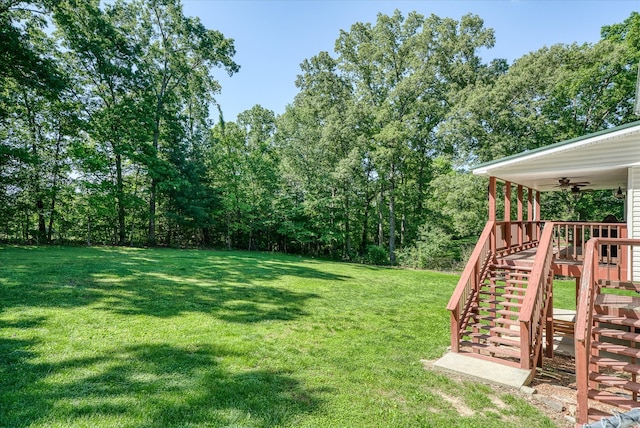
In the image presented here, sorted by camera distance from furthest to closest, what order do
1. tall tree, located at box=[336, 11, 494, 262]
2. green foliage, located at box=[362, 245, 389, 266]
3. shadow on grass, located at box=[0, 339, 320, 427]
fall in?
green foliage, located at box=[362, 245, 389, 266] < tall tree, located at box=[336, 11, 494, 262] < shadow on grass, located at box=[0, 339, 320, 427]

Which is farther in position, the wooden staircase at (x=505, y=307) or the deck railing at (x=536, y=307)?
the wooden staircase at (x=505, y=307)

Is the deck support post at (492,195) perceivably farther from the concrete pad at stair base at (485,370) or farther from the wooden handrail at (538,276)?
the concrete pad at stair base at (485,370)

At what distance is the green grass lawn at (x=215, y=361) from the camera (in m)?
3.10

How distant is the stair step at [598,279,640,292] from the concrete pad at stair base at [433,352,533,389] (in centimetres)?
209

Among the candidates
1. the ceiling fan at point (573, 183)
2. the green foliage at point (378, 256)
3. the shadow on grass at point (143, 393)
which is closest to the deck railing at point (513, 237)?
the ceiling fan at point (573, 183)

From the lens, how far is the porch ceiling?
5578mm

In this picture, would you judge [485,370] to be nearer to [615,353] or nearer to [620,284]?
A: [615,353]

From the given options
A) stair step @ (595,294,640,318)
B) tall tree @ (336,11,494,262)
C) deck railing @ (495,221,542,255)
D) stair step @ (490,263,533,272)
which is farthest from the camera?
tall tree @ (336,11,494,262)

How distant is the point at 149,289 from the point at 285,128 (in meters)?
19.2

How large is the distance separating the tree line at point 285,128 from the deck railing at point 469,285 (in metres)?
12.0

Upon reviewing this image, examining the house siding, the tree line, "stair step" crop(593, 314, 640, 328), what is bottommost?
"stair step" crop(593, 314, 640, 328)

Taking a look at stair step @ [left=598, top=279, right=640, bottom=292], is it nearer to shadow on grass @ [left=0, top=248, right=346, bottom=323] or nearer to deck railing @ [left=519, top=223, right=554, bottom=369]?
deck railing @ [left=519, top=223, right=554, bottom=369]

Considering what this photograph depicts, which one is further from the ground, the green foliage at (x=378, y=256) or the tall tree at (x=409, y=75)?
the tall tree at (x=409, y=75)

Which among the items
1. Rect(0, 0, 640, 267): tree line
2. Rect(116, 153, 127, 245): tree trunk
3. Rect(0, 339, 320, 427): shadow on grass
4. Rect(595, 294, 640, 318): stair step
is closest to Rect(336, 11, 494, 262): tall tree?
Rect(0, 0, 640, 267): tree line
